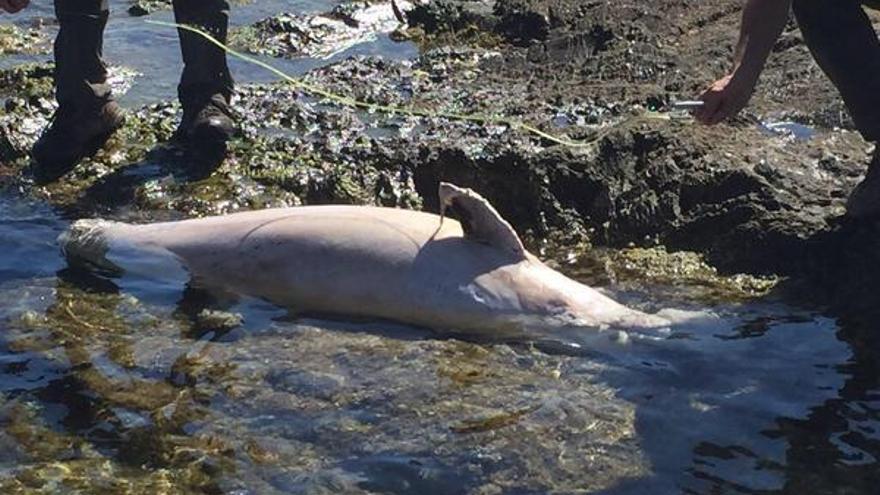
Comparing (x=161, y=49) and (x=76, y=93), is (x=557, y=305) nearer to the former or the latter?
(x=76, y=93)

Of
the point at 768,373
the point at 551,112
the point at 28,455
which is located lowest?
the point at 28,455

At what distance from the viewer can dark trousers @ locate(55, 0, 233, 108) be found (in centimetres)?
761

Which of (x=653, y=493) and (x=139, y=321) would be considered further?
(x=139, y=321)

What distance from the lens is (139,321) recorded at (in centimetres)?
612

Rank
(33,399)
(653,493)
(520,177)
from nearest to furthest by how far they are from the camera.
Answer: (653,493), (33,399), (520,177)

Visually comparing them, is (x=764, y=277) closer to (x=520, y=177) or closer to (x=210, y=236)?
(x=520, y=177)

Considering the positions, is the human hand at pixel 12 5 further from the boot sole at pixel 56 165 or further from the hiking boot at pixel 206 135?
the hiking boot at pixel 206 135

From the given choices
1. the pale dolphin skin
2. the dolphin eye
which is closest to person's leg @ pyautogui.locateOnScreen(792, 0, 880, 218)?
the pale dolphin skin

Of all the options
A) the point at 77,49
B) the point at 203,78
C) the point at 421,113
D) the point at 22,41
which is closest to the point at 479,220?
the point at 421,113

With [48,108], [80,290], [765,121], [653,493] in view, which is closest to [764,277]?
[765,121]

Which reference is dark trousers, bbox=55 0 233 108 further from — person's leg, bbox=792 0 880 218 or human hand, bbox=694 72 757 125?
person's leg, bbox=792 0 880 218

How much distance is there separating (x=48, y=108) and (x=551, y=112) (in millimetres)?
2748

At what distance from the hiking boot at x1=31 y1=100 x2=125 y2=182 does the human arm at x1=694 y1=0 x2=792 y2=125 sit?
10.9ft

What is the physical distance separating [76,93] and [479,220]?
273cm
